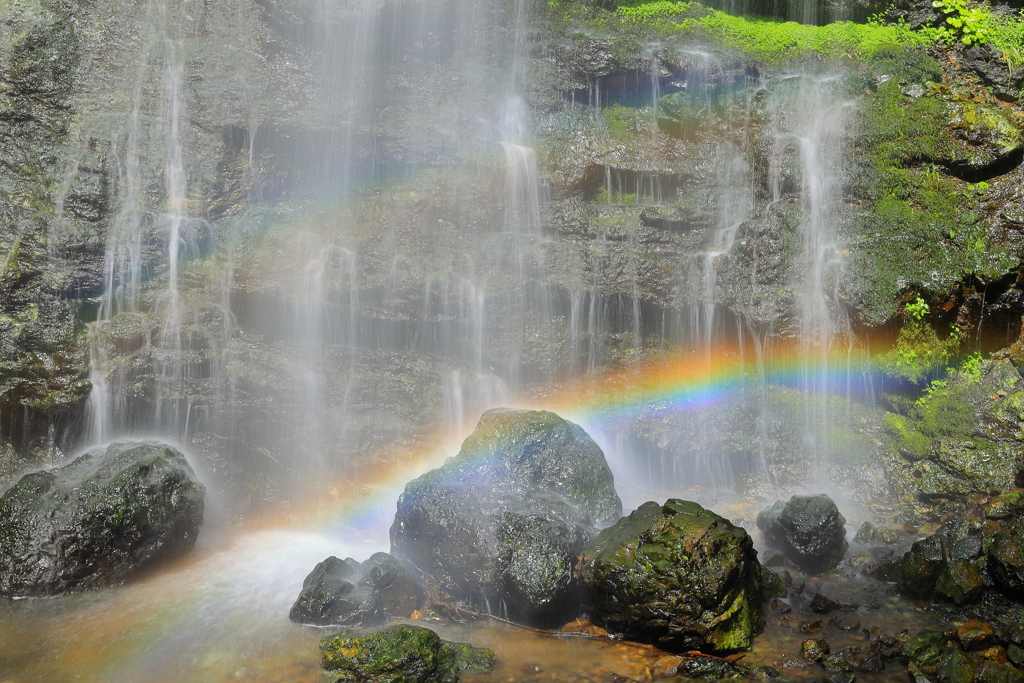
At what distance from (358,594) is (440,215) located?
780 cm

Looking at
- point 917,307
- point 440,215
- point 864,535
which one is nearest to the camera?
point 864,535

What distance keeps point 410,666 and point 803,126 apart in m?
11.8

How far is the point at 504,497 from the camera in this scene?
7.31 meters

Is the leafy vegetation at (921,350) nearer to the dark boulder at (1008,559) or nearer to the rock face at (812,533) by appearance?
the rock face at (812,533)

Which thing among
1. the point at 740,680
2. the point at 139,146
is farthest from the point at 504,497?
the point at 139,146

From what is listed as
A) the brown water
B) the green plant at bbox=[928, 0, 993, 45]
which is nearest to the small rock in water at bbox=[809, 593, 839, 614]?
the brown water

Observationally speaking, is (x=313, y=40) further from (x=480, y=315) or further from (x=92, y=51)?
(x=480, y=315)

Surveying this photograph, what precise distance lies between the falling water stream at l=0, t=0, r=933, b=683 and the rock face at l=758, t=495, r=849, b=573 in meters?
1.42

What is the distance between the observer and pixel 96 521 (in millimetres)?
7375

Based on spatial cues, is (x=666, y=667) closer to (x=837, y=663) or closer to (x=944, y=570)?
(x=837, y=663)

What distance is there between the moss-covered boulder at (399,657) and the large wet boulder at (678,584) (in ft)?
4.16

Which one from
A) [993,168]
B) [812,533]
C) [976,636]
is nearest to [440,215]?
[812,533]

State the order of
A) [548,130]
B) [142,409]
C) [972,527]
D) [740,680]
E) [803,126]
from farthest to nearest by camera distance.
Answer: [548,130] → [803,126] → [142,409] → [972,527] → [740,680]

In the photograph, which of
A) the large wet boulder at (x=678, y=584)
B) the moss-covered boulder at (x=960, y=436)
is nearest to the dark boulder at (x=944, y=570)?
the large wet boulder at (x=678, y=584)
